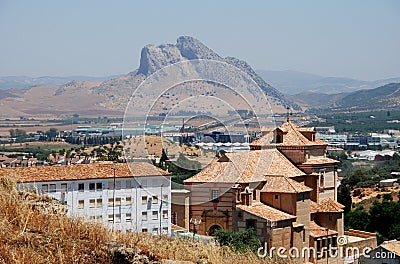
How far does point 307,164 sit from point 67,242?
2122 cm

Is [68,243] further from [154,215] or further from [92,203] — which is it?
[154,215]

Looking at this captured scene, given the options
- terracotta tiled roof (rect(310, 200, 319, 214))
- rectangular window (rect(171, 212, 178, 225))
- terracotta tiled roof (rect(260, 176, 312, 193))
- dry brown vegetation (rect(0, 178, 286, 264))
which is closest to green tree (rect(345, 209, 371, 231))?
terracotta tiled roof (rect(310, 200, 319, 214))

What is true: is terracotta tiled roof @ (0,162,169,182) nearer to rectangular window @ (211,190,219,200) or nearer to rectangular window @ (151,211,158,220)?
rectangular window @ (151,211,158,220)

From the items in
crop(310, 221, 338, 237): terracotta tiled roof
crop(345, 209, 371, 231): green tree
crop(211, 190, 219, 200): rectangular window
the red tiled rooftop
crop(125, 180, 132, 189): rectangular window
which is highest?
crop(211, 190, 219, 200): rectangular window

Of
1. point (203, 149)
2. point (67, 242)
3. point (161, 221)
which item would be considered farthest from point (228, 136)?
point (67, 242)

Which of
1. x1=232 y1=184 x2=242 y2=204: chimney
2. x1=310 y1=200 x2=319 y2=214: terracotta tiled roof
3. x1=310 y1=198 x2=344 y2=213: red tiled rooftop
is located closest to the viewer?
x1=232 y1=184 x2=242 y2=204: chimney

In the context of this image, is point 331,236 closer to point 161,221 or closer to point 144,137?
point 161,221

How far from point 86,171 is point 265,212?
26.4 ft

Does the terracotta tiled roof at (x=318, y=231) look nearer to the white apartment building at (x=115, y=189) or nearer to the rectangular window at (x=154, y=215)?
the white apartment building at (x=115, y=189)

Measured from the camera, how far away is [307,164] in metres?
28.9

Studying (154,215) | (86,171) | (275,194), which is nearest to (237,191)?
(275,194)

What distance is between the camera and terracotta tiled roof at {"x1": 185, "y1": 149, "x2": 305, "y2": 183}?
2484cm

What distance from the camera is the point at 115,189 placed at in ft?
93.2

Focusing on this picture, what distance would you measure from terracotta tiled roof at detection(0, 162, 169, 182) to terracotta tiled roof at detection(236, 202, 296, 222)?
188 inches
